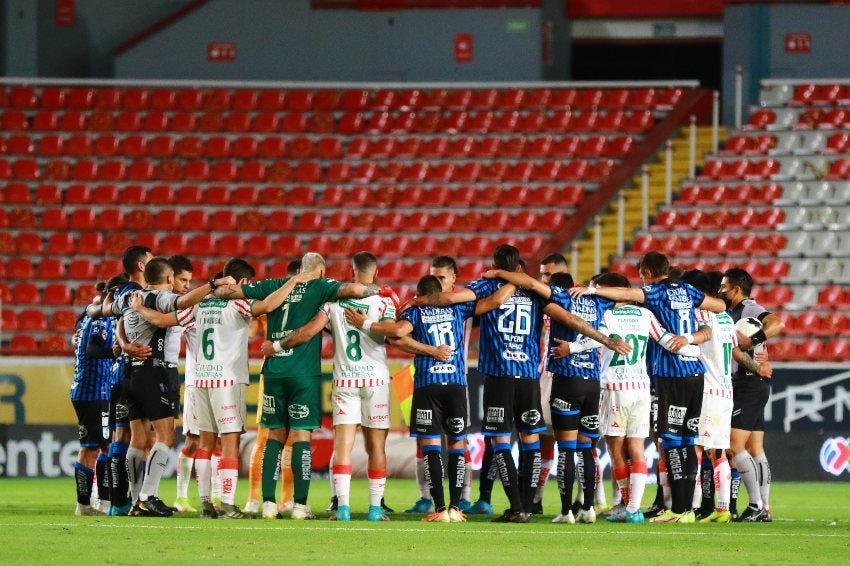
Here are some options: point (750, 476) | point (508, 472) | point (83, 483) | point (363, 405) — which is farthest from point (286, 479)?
point (750, 476)

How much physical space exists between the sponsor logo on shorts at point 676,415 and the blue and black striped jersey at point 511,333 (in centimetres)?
124

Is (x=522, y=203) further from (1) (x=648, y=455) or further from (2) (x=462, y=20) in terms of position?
(1) (x=648, y=455)

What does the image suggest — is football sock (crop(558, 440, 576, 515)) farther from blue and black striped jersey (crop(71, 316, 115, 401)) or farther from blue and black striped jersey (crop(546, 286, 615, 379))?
blue and black striped jersey (crop(71, 316, 115, 401))

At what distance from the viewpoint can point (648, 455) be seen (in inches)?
751

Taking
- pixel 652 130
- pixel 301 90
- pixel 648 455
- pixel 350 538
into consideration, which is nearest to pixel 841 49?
pixel 652 130

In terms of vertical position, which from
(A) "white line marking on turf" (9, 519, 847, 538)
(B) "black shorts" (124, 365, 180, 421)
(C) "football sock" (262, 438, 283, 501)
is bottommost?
(A) "white line marking on turf" (9, 519, 847, 538)

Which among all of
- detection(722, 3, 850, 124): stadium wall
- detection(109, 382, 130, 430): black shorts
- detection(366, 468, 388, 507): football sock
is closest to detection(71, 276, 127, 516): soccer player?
detection(109, 382, 130, 430): black shorts

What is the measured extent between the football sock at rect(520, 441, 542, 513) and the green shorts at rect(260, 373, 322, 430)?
1.79m

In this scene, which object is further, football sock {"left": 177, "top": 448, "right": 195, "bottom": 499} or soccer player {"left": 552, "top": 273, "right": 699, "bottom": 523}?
football sock {"left": 177, "top": 448, "right": 195, "bottom": 499}

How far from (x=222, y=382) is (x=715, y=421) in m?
4.42

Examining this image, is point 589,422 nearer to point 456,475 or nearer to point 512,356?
point 512,356

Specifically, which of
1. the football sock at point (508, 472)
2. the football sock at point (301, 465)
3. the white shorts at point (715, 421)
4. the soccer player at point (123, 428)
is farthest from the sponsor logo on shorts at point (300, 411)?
the white shorts at point (715, 421)

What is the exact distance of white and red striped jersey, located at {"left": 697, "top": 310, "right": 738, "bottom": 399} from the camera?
13.7m

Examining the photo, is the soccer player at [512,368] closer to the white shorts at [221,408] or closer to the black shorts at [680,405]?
the black shorts at [680,405]
